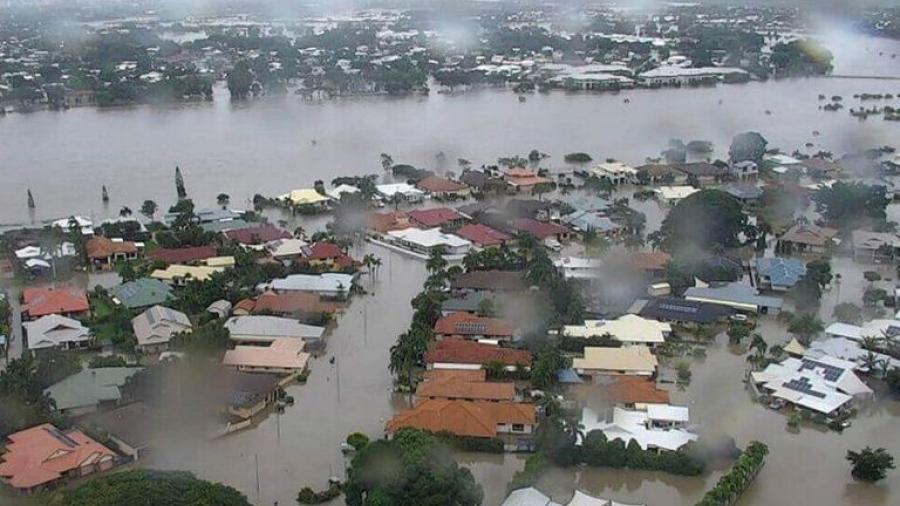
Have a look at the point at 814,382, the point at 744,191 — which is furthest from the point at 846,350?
the point at 744,191

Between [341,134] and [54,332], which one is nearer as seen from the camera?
[54,332]

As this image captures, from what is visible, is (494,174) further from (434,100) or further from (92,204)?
(434,100)

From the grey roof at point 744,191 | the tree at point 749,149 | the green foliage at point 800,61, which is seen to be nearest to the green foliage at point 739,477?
the grey roof at point 744,191

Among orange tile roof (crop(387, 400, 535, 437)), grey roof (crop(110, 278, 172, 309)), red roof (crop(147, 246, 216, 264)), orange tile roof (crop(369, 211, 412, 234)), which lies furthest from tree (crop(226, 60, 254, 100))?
orange tile roof (crop(387, 400, 535, 437))

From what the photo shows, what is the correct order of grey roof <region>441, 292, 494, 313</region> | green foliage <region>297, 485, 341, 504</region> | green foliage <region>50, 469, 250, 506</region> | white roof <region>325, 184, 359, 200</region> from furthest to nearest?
white roof <region>325, 184, 359, 200</region>, grey roof <region>441, 292, 494, 313</region>, green foliage <region>297, 485, 341, 504</region>, green foliage <region>50, 469, 250, 506</region>

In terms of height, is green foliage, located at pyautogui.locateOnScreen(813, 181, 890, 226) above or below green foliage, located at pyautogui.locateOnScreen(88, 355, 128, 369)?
above

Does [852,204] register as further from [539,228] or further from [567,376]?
[567,376]

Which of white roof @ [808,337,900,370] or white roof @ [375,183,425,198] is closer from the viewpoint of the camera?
white roof @ [808,337,900,370]

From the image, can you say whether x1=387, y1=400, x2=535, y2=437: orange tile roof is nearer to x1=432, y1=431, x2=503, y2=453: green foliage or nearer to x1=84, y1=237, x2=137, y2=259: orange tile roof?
x1=432, y1=431, x2=503, y2=453: green foliage

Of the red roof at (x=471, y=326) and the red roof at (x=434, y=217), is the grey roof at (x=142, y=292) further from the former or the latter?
the red roof at (x=434, y=217)
